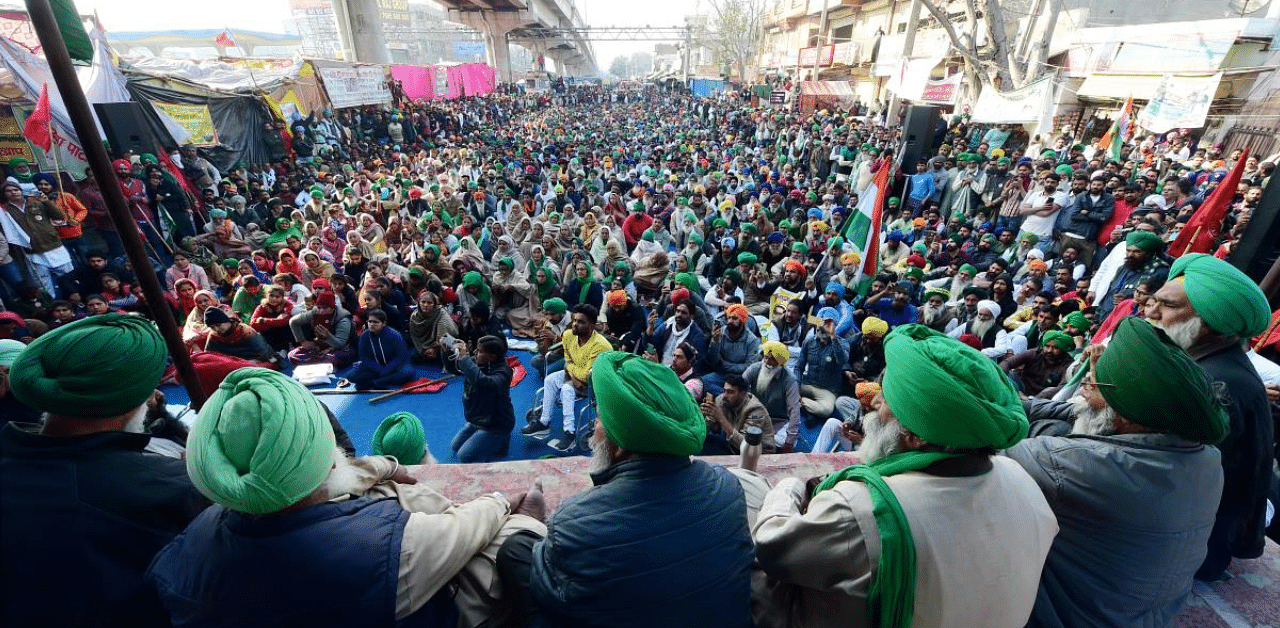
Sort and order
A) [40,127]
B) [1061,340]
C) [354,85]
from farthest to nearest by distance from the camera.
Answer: [354,85], [40,127], [1061,340]

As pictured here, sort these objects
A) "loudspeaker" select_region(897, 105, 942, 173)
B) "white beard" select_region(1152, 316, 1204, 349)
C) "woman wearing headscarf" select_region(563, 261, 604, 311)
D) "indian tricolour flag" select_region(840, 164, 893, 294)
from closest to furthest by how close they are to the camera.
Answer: "white beard" select_region(1152, 316, 1204, 349) → "indian tricolour flag" select_region(840, 164, 893, 294) → "woman wearing headscarf" select_region(563, 261, 604, 311) → "loudspeaker" select_region(897, 105, 942, 173)

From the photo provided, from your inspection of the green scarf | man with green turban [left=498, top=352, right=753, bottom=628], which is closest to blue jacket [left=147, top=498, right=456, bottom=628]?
man with green turban [left=498, top=352, right=753, bottom=628]

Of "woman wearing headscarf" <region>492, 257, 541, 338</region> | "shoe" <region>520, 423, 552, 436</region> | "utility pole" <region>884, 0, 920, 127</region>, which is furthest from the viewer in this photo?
"utility pole" <region>884, 0, 920, 127</region>

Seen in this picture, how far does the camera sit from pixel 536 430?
202 inches

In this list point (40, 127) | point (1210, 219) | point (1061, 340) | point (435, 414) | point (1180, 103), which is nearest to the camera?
point (1061, 340)

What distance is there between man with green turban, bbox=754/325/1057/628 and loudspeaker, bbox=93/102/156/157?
12730mm

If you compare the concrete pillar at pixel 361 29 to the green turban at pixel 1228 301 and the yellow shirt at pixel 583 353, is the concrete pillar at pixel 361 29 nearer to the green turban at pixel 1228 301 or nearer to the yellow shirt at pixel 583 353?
the yellow shirt at pixel 583 353

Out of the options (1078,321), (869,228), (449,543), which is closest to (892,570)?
(449,543)

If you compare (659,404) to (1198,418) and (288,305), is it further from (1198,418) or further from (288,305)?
(288,305)

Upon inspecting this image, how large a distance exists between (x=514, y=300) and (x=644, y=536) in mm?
6060

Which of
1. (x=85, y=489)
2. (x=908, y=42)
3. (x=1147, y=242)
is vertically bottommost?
(x=1147, y=242)

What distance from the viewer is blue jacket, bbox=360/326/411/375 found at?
561cm

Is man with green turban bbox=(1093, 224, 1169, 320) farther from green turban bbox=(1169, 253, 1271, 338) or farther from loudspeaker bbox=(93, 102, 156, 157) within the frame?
loudspeaker bbox=(93, 102, 156, 157)

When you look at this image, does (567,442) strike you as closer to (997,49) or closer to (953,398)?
(953,398)
